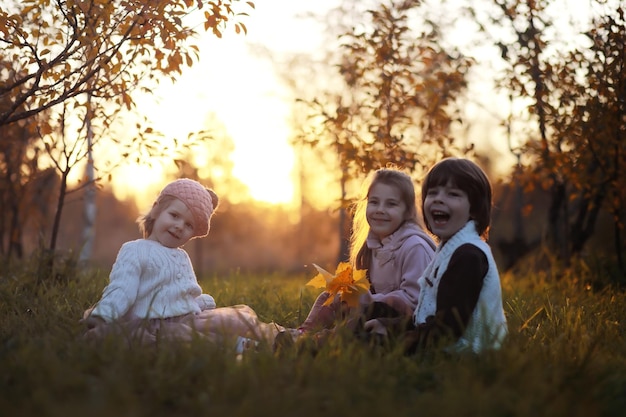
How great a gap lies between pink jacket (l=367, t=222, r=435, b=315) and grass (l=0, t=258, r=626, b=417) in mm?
700

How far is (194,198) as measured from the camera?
448 cm

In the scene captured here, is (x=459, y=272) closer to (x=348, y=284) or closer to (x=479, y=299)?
(x=479, y=299)

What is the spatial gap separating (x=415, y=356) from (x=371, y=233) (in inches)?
55.1

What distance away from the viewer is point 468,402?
267 cm

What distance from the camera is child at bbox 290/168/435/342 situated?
4.42 metres

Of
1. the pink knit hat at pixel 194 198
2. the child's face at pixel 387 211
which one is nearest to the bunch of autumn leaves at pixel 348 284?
the child's face at pixel 387 211

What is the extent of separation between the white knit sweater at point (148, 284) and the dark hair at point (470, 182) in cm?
170

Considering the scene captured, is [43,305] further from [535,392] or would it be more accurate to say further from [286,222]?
[286,222]

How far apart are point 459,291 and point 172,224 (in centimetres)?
190

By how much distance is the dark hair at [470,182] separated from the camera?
376 cm

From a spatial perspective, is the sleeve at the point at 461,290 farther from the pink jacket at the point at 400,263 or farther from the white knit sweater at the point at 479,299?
the pink jacket at the point at 400,263

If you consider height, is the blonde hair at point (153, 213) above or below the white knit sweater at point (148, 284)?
above

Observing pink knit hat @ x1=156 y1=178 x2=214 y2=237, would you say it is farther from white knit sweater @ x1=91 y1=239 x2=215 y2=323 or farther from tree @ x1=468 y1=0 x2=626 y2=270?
tree @ x1=468 y1=0 x2=626 y2=270

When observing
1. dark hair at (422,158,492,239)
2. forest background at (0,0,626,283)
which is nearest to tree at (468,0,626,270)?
forest background at (0,0,626,283)
